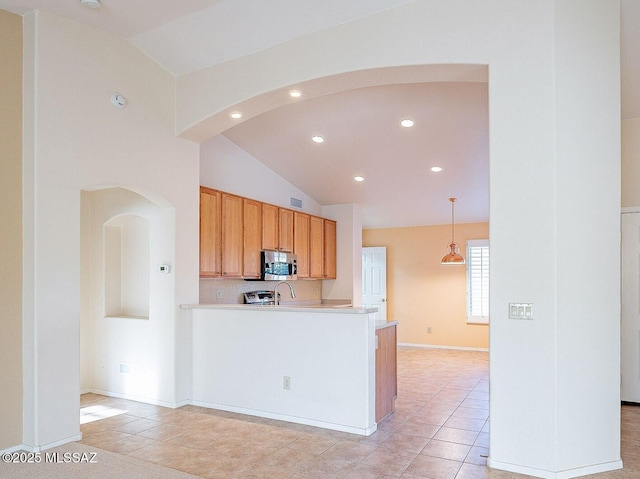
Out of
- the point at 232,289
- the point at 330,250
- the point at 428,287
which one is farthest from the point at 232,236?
the point at 428,287

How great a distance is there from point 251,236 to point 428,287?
419 centimetres

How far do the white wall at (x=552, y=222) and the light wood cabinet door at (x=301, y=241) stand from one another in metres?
4.19

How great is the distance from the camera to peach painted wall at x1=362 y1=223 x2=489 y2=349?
876 cm

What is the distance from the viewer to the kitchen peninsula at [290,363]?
4.08 metres

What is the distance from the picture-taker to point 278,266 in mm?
6695

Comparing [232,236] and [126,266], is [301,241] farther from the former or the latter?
[126,266]

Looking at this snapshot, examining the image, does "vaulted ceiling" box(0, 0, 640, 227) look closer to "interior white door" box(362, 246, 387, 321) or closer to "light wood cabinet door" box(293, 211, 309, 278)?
"light wood cabinet door" box(293, 211, 309, 278)

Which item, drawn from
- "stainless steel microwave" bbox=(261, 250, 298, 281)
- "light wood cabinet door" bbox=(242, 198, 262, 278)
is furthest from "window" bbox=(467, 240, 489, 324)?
"light wood cabinet door" bbox=(242, 198, 262, 278)

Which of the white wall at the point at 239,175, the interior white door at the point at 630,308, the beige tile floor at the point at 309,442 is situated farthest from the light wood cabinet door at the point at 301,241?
the interior white door at the point at 630,308

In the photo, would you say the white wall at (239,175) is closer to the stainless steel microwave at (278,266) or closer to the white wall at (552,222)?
the stainless steel microwave at (278,266)

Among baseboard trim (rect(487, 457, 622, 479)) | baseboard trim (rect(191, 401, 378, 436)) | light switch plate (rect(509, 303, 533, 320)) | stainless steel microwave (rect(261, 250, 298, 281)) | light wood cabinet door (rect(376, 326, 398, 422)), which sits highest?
stainless steel microwave (rect(261, 250, 298, 281))

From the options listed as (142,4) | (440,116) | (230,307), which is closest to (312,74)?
(142,4)

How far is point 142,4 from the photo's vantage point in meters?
3.90

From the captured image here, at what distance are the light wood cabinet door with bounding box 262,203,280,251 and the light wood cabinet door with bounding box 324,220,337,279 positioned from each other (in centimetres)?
144
